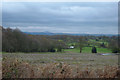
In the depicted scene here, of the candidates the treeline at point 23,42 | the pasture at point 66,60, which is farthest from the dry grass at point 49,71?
the treeline at point 23,42

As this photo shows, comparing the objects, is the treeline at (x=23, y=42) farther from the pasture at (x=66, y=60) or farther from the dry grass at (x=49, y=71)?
the dry grass at (x=49, y=71)

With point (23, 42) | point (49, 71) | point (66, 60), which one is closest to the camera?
point (49, 71)

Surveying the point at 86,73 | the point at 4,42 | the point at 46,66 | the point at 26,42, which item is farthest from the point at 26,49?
the point at 86,73

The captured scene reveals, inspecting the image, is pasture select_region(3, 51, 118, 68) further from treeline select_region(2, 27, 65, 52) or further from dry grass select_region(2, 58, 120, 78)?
treeline select_region(2, 27, 65, 52)

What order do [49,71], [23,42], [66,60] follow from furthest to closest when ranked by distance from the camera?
[23,42]
[66,60]
[49,71]

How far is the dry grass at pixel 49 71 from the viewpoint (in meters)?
7.21

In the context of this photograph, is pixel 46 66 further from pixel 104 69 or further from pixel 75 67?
pixel 104 69

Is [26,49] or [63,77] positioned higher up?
[26,49]

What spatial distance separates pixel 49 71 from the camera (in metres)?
7.39

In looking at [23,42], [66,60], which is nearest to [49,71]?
[66,60]

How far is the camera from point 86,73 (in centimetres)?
745

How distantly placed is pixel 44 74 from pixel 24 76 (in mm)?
871

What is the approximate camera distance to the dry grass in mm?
7215

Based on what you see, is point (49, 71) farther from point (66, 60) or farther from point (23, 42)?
point (23, 42)
